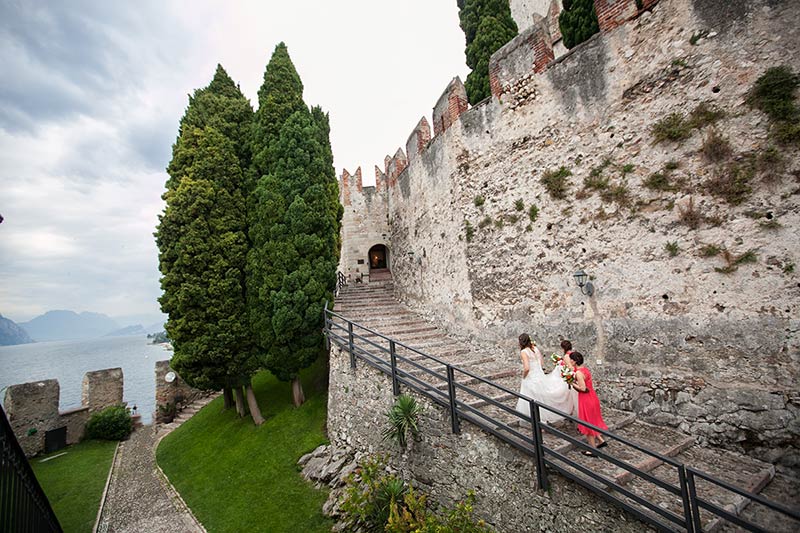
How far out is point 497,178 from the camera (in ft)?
28.1

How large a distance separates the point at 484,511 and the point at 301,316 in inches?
264

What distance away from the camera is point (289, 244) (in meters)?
10.2

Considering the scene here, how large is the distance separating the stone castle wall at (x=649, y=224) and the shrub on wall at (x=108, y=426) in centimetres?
1547

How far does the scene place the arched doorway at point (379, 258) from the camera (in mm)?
20375

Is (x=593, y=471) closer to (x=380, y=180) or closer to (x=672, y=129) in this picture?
(x=672, y=129)

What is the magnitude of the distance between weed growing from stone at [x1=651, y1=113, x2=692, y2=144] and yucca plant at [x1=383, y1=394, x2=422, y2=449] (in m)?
6.06

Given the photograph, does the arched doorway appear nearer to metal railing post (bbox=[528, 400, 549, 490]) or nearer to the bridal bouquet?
the bridal bouquet

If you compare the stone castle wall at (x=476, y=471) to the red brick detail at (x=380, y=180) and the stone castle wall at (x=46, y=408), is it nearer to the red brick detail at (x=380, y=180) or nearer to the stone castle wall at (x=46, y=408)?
the red brick detail at (x=380, y=180)

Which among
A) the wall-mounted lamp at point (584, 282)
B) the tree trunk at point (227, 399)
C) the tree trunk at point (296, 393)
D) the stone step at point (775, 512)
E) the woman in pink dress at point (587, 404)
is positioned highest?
the wall-mounted lamp at point (584, 282)

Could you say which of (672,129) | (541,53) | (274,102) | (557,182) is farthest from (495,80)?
(274,102)

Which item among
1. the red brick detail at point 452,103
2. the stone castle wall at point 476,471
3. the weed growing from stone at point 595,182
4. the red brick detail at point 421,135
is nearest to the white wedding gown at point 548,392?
the stone castle wall at point 476,471

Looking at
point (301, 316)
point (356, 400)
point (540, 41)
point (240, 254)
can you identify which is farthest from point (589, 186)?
point (240, 254)

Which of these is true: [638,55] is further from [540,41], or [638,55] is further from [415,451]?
[415,451]

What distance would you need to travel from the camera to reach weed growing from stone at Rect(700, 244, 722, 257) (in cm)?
510
